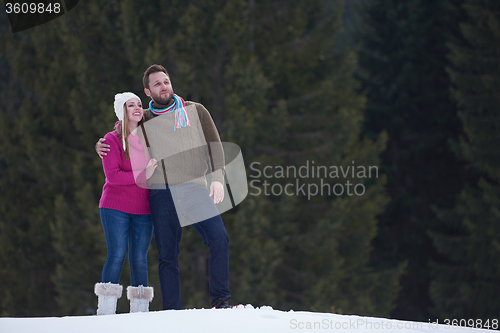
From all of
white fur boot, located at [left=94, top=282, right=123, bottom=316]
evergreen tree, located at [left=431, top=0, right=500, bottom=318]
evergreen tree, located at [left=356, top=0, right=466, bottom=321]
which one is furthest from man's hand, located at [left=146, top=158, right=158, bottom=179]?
evergreen tree, located at [left=356, top=0, right=466, bottom=321]

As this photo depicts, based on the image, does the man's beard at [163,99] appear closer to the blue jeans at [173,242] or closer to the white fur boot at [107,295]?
the blue jeans at [173,242]

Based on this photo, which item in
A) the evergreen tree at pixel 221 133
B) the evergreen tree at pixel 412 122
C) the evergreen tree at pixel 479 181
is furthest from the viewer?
the evergreen tree at pixel 412 122

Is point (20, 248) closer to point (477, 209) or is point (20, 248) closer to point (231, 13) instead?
point (231, 13)

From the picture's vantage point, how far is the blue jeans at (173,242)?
12.3 feet

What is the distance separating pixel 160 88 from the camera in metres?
3.80

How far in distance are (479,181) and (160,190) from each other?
13.9 m

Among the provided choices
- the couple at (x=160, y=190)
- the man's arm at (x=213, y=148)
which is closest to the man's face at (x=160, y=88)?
the couple at (x=160, y=190)

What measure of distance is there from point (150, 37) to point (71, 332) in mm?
9440

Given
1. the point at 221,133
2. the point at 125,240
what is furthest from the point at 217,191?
the point at 221,133

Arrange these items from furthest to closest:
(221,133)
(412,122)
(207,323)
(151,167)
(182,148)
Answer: (412,122) < (221,133) < (182,148) < (151,167) < (207,323)

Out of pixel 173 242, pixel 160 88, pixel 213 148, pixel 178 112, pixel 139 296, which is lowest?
pixel 139 296

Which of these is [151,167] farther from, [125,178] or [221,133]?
[221,133]

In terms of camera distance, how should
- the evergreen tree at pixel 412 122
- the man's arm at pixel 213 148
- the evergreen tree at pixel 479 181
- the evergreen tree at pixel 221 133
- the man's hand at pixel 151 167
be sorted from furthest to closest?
the evergreen tree at pixel 412 122 < the evergreen tree at pixel 479 181 < the evergreen tree at pixel 221 133 < the man's arm at pixel 213 148 < the man's hand at pixel 151 167

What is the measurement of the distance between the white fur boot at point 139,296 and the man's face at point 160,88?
3.93 ft
